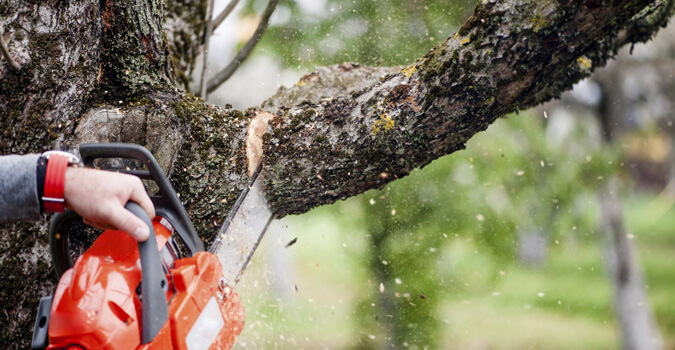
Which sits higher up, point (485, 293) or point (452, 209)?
point (485, 293)

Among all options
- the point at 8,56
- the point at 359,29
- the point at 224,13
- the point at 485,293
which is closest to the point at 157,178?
the point at 8,56

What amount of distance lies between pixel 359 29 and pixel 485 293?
5.50 meters

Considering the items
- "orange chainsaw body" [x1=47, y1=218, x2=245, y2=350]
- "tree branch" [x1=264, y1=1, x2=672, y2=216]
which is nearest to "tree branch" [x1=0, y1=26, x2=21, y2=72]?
"orange chainsaw body" [x1=47, y1=218, x2=245, y2=350]

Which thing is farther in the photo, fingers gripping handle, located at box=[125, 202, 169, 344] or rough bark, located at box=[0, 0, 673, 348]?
rough bark, located at box=[0, 0, 673, 348]

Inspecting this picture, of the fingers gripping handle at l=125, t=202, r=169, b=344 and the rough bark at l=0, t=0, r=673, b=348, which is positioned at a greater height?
the rough bark at l=0, t=0, r=673, b=348

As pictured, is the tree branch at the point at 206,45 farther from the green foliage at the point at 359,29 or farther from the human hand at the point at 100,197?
the green foliage at the point at 359,29

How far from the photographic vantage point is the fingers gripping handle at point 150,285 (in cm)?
105

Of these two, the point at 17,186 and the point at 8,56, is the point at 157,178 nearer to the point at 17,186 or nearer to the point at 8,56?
the point at 17,186

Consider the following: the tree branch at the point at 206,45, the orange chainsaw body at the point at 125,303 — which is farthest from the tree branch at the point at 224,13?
the orange chainsaw body at the point at 125,303

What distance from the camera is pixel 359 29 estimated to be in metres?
5.04

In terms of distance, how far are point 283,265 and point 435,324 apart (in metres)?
8.42

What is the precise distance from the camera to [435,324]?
17.7 ft

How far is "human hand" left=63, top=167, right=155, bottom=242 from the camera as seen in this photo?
0.98 metres

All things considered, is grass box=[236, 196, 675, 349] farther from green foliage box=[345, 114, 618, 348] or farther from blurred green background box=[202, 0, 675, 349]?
green foliage box=[345, 114, 618, 348]
